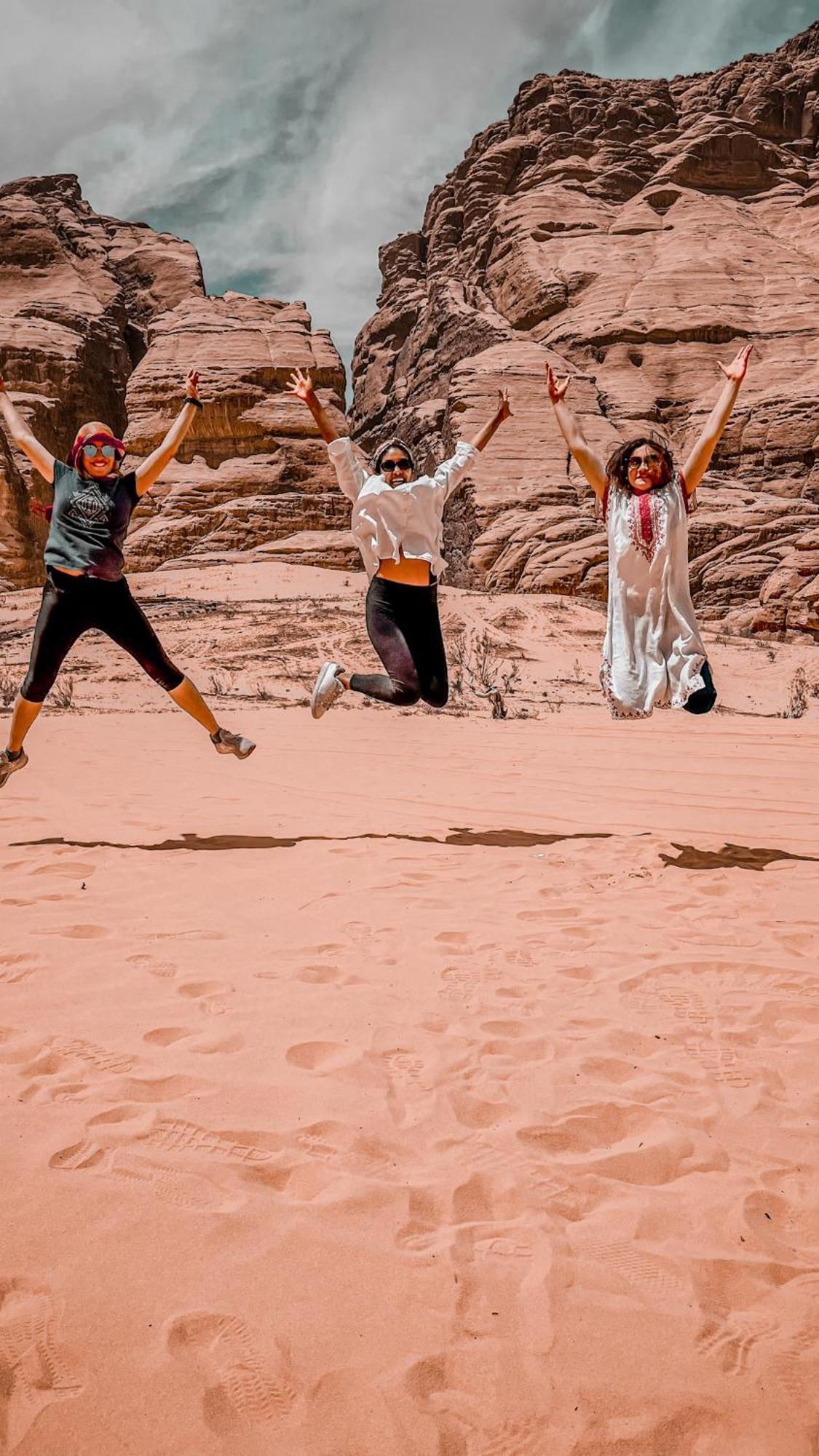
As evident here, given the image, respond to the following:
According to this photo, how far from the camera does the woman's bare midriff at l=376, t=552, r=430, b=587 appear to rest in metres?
5.52

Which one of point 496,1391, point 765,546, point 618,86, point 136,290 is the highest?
point 618,86

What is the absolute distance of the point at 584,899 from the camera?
4.21m

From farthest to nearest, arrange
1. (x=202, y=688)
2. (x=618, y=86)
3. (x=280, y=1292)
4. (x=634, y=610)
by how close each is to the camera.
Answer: (x=618, y=86) < (x=202, y=688) < (x=634, y=610) < (x=280, y=1292)

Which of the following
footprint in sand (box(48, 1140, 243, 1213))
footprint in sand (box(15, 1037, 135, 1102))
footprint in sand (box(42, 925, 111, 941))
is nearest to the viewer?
footprint in sand (box(48, 1140, 243, 1213))

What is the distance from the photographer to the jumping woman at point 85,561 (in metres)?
5.19

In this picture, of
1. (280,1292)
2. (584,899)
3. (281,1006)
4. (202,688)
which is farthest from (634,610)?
(202,688)

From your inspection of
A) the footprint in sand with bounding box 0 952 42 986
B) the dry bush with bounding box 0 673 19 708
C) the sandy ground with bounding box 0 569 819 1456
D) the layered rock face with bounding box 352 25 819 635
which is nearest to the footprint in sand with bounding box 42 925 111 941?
the sandy ground with bounding box 0 569 819 1456

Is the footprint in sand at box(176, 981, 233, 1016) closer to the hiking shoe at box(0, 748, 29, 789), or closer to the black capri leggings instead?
the black capri leggings

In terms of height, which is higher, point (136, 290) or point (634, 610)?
point (136, 290)

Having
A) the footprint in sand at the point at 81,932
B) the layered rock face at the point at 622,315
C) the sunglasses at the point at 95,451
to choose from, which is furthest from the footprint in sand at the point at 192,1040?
the layered rock face at the point at 622,315

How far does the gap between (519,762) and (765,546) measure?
832 inches

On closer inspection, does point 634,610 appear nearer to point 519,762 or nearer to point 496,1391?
point 519,762

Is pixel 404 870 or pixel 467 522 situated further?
pixel 467 522

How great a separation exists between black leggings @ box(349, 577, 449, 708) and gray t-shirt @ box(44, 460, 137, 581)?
166 cm
